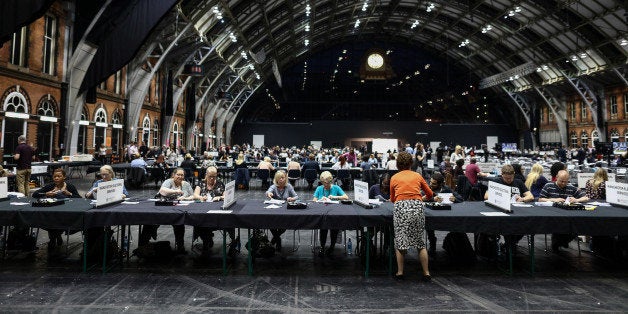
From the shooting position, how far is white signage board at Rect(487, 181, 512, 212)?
430 cm

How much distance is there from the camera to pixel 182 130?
2494 centimetres

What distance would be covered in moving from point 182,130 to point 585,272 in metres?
24.6

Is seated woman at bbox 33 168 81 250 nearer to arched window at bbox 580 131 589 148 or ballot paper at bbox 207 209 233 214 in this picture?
ballot paper at bbox 207 209 233 214

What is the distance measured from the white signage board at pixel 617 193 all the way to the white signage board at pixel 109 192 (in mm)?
6982

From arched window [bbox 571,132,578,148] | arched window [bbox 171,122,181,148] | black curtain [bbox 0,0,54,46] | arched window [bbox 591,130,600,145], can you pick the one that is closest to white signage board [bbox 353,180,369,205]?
black curtain [bbox 0,0,54,46]

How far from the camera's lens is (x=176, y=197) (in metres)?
5.18

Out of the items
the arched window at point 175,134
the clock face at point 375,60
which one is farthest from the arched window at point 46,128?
the clock face at point 375,60

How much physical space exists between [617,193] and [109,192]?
7065 mm

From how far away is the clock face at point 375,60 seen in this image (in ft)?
79.8

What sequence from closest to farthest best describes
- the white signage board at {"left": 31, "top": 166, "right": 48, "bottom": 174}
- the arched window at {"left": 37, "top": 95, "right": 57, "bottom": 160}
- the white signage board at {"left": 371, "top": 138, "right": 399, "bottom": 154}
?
the white signage board at {"left": 31, "top": 166, "right": 48, "bottom": 174}
the arched window at {"left": 37, "top": 95, "right": 57, "bottom": 160}
the white signage board at {"left": 371, "top": 138, "right": 399, "bottom": 154}

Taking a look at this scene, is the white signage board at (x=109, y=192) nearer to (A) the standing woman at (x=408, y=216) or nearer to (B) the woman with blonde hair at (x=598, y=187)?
(A) the standing woman at (x=408, y=216)

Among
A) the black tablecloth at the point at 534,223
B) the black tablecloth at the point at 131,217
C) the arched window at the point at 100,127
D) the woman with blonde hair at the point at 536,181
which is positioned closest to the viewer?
the black tablecloth at the point at 534,223

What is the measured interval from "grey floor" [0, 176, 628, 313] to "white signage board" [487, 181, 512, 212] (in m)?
0.87

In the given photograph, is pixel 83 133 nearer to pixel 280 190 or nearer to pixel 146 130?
pixel 146 130
